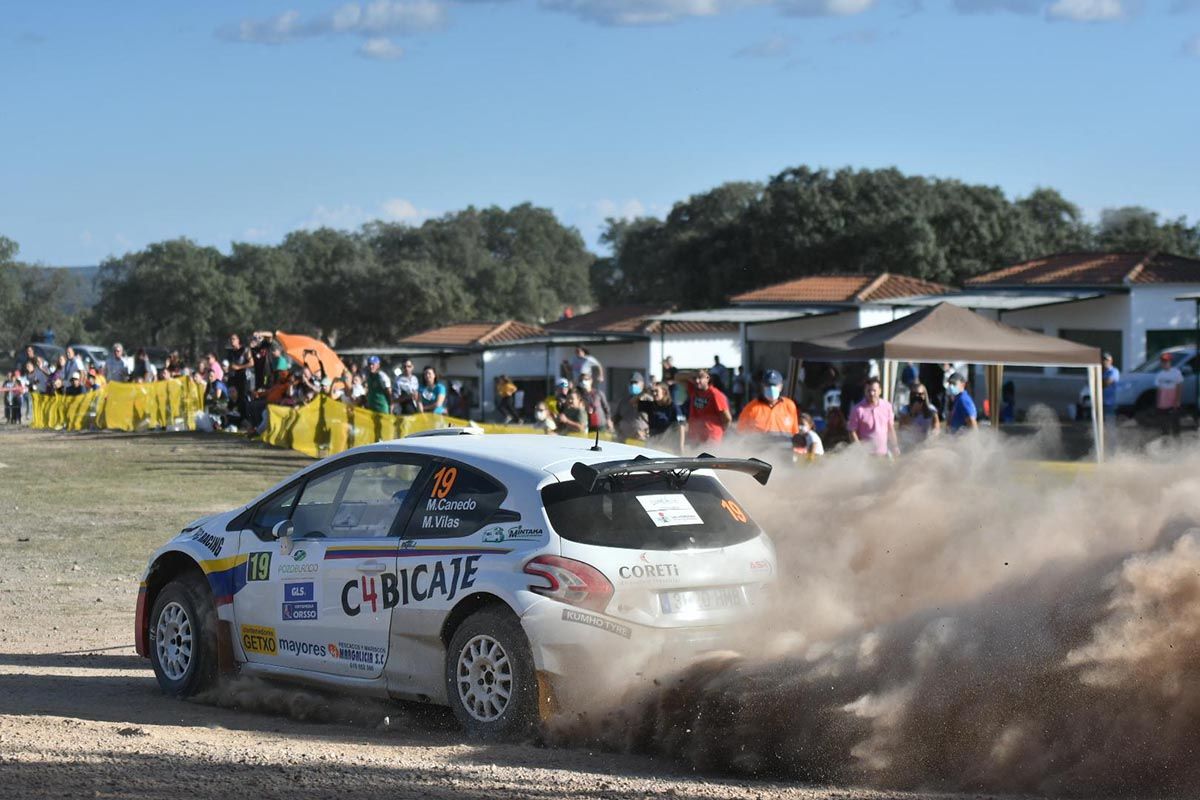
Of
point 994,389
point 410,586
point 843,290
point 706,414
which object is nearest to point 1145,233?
point 843,290

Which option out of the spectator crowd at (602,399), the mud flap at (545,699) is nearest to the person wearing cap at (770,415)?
the spectator crowd at (602,399)

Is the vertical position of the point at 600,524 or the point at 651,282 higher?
the point at 651,282

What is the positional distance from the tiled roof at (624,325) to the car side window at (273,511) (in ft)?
137

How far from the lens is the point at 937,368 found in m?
29.5

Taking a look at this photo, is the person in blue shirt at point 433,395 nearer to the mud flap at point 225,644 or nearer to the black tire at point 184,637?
the black tire at point 184,637

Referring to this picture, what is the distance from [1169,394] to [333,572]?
82.7 ft

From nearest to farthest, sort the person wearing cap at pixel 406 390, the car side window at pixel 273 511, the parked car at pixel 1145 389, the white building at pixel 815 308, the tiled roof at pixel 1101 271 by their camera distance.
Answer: the car side window at pixel 273 511, the person wearing cap at pixel 406 390, the parked car at pixel 1145 389, the tiled roof at pixel 1101 271, the white building at pixel 815 308

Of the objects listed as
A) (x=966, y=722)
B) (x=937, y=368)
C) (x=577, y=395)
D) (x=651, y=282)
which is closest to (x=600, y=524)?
(x=966, y=722)

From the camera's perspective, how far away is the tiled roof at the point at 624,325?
5369cm

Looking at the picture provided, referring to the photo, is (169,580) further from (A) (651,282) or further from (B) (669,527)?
(A) (651,282)

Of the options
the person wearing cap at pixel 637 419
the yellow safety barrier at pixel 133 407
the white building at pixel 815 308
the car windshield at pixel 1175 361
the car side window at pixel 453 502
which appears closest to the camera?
the car side window at pixel 453 502

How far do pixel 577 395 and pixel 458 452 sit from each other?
1185cm

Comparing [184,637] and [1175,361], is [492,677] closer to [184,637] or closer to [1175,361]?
[184,637]

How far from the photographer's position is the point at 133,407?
33250mm
